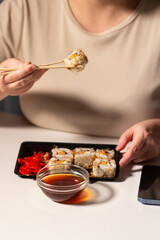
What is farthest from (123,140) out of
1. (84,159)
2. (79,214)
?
(79,214)

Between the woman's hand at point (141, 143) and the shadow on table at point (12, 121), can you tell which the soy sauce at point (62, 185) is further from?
the shadow on table at point (12, 121)

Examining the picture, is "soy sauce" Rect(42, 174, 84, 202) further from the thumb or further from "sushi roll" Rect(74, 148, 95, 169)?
the thumb

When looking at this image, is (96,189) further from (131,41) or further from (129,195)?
(131,41)

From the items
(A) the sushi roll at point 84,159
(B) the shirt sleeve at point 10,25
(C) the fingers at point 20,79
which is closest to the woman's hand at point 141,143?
(A) the sushi roll at point 84,159

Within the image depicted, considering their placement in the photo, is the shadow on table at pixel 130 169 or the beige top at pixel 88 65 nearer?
the shadow on table at pixel 130 169

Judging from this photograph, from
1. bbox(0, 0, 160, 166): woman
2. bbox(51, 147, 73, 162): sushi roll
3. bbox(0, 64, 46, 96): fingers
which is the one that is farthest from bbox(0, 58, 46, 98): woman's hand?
bbox(51, 147, 73, 162): sushi roll

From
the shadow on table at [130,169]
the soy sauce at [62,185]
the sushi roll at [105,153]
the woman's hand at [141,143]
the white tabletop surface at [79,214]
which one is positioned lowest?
the white tabletop surface at [79,214]

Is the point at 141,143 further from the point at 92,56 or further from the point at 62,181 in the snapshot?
the point at 92,56

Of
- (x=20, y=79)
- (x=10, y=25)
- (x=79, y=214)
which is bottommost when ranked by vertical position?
(x=79, y=214)
